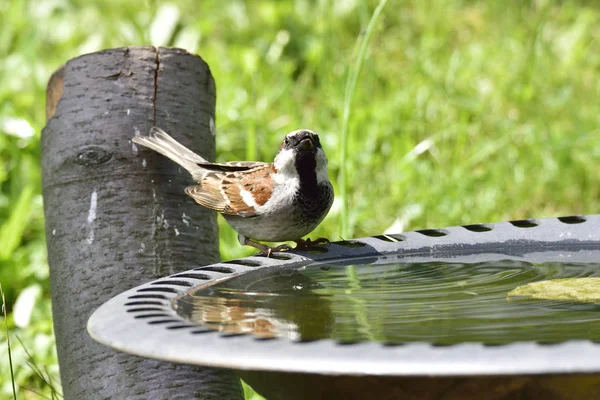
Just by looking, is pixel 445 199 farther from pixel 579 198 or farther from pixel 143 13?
pixel 143 13

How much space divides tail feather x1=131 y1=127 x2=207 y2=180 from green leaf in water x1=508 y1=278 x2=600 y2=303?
1134 mm

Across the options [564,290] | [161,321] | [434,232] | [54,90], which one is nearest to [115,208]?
[54,90]

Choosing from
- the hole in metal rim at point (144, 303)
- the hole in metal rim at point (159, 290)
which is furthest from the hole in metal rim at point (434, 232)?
the hole in metal rim at point (144, 303)

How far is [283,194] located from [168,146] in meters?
0.52

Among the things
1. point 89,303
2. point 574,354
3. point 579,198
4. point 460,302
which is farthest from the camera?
point 579,198

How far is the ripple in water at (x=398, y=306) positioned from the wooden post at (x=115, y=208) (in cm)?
50

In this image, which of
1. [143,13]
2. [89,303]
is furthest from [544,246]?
[143,13]

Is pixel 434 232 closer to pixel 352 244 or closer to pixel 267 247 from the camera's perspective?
pixel 352 244

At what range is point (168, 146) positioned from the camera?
242 centimetres

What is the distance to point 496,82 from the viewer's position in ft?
18.1

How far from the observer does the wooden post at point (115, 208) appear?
2311 mm

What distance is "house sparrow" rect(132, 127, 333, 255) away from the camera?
2.74m

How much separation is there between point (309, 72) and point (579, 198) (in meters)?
2.28

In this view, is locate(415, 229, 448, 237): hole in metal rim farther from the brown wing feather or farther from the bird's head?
the brown wing feather
